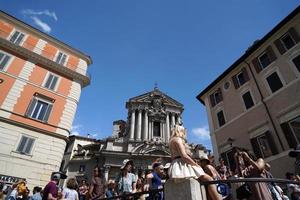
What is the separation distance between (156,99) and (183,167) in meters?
32.3

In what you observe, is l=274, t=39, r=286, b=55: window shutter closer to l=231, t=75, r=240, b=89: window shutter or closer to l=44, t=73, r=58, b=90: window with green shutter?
l=231, t=75, r=240, b=89: window shutter

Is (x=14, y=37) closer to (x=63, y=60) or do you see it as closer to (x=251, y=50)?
(x=63, y=60)

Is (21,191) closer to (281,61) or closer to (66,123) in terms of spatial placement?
(66,123)

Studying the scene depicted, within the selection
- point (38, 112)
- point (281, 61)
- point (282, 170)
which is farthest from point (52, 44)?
point (282, 170)

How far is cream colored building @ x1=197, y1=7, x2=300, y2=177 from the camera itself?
12.7 metres

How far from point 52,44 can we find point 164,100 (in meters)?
21.2

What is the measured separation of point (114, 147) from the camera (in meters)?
29.2

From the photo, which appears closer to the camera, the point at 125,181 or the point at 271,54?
the point at 125,181

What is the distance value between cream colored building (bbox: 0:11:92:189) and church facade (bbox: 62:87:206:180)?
11.7 metres

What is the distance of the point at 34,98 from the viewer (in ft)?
55.5

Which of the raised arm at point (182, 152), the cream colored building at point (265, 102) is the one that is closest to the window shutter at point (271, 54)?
the cream colored building at point (265, 102)

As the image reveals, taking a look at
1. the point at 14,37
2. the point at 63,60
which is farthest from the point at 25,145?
the point at 14,37

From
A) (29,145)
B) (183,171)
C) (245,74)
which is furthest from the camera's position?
(245,74)

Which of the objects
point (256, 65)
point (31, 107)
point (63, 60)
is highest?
point (63, 60)
